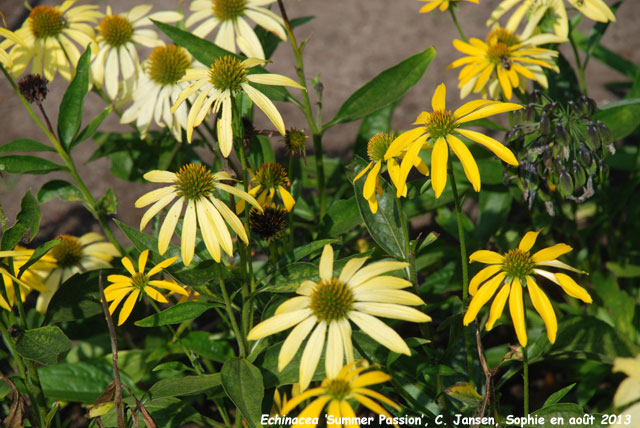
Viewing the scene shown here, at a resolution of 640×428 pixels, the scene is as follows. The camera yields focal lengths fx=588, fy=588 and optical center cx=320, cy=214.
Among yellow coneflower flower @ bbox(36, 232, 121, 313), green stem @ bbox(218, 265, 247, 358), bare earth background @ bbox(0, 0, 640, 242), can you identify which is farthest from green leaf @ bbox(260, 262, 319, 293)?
bare earth background @ bbox(0, 0, 640, 242)

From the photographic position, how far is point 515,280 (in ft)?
3.73

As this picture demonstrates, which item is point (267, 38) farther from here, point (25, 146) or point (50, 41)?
point (25, 146)

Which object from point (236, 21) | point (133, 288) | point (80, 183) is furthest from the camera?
point (236, 21)

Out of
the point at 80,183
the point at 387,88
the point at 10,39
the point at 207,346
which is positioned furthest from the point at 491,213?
the point at 10,39

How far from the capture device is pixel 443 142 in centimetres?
113

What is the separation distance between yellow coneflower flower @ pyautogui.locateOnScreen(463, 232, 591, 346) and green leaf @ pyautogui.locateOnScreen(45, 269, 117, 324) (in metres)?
0.91

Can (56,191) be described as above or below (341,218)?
above

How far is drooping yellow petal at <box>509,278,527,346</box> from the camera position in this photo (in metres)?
1.05

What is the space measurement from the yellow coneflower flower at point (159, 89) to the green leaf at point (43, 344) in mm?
640

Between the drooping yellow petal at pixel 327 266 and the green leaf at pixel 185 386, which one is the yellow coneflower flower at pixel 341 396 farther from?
the green leaf at pixel 185 386

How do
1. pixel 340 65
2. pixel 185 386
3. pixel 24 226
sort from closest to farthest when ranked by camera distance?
pixel 185 386 → pixel 24 226 → pixel 340 65

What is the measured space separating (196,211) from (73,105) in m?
0.69

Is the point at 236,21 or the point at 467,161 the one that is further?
the point at 236,21

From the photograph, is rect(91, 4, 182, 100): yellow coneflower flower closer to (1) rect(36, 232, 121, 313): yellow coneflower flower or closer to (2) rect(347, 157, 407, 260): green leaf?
(1) rect(36, 232, 121, 313): yellow coneflower flower
